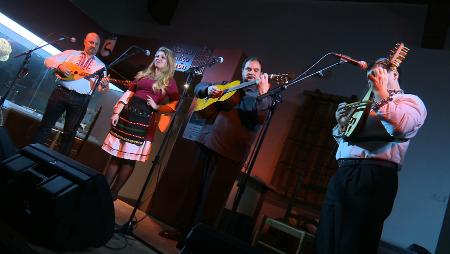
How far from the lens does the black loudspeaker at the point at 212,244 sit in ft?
5.17

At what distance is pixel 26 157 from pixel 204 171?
125cm

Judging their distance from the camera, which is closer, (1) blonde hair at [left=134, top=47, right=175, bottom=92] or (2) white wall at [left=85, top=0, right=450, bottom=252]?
(1) blonde hair at [left=134, top=47, right=175, bottom=92]

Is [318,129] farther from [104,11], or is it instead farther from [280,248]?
[104,11]

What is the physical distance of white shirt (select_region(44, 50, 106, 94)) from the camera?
12.1 feet

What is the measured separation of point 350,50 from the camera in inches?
230

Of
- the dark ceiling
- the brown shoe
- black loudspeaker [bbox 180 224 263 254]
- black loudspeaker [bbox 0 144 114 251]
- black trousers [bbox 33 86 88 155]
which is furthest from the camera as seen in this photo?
the dark ceiling

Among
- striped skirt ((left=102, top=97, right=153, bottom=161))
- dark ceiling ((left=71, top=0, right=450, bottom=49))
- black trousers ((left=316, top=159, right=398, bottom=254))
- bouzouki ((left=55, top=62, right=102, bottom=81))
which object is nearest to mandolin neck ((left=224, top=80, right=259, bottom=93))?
striped skirt ((left=102, top=97, right=153, bottom=161))

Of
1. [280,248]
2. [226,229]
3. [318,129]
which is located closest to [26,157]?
[226,229]

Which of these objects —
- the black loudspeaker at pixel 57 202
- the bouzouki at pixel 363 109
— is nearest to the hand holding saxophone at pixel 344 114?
the bouzouki at pixel 363 109

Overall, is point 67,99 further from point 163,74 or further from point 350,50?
Result: point 350,50

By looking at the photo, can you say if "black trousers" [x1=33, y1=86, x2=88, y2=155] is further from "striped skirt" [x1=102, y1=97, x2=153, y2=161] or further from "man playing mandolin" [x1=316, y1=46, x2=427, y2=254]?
"man playing mandolin" [x1=316, y1=46, x2=427, y2=254]

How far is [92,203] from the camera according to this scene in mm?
1912

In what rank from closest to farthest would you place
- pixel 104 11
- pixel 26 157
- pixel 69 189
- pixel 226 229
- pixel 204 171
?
1. pixel 69 189
2. pixel 26 157
3. pixel 204 171
4. pixel 226 229
5. pixel 104 11

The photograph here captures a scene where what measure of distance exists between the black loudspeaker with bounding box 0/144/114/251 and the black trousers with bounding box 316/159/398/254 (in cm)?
120
